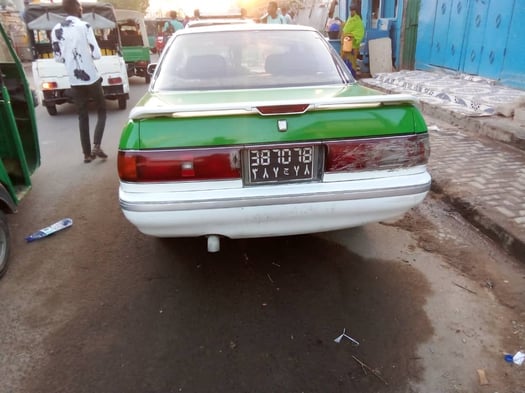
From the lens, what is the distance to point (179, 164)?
2.39 meters

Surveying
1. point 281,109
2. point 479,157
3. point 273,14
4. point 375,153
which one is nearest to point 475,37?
point 273,14

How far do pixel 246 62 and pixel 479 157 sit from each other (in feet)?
10.8

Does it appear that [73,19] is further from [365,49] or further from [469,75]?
[365,49]

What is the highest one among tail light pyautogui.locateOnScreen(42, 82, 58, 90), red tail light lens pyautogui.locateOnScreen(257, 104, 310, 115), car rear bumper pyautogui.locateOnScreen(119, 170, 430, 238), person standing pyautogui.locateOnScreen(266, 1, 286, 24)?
person standing pyautogui.locateOnScreen(266, 1, 286, 24)

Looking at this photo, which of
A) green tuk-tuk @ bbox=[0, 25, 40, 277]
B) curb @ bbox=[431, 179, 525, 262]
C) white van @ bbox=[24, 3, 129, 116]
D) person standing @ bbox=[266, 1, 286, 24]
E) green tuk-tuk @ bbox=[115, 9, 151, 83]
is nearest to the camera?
curb @ bbox=[431, 179, 525, 262]

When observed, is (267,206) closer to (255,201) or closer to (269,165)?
(255,201)

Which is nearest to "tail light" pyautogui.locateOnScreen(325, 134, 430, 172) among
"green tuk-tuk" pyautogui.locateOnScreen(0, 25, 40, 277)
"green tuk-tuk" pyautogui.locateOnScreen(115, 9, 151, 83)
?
"green tuk-tuk" pyautogui.locateOnScreen(0, 25, 40, 277)

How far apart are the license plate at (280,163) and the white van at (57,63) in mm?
6676

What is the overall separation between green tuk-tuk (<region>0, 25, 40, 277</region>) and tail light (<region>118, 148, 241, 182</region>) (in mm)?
1529

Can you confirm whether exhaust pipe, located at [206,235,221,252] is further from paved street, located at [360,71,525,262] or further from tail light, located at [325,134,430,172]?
paved street, located at [360,71,525,262]

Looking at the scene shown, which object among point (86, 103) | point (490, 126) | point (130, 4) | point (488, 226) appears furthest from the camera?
point (130, 4)

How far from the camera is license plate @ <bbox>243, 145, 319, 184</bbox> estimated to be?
2.43 metres

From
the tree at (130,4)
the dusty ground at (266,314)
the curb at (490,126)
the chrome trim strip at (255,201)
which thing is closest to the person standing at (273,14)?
the curb at (490,126)

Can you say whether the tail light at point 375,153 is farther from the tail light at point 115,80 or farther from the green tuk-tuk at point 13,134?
the tail light at point 115,80
